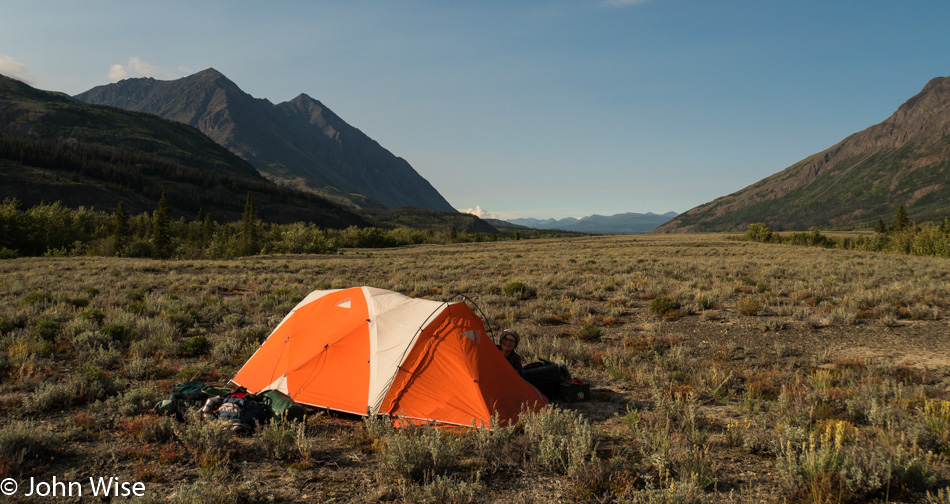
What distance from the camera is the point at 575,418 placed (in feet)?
20.8

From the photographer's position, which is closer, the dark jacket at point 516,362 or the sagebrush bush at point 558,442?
the sagebrush bush at point 558,442

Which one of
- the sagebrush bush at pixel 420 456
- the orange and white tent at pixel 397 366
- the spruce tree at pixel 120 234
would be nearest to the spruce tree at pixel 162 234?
the spruce tree at pixel 120 234

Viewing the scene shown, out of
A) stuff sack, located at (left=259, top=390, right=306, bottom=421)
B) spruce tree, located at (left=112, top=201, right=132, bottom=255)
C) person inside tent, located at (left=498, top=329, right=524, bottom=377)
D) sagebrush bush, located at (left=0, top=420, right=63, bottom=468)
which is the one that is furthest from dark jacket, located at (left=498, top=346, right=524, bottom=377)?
spruce tree, located at (left=112, top=201, right=132, bottom=255)

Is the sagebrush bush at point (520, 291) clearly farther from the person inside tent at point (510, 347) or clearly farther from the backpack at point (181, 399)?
the backpack at point (181, 399)

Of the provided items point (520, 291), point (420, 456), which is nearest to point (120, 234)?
point (520, 291)

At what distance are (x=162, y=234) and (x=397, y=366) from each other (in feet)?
216

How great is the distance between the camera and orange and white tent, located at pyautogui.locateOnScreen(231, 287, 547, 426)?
20.9ft

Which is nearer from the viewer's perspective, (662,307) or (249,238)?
(662,307)

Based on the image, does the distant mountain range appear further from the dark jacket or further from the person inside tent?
the dark jacket

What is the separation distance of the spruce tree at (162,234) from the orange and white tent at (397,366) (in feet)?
194

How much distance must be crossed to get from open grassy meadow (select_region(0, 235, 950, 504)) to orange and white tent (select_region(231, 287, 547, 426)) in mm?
455

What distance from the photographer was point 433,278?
958 inches

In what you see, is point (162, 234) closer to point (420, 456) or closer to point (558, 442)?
point (420, 456)

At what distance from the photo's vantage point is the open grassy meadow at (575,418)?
14.9 ft
